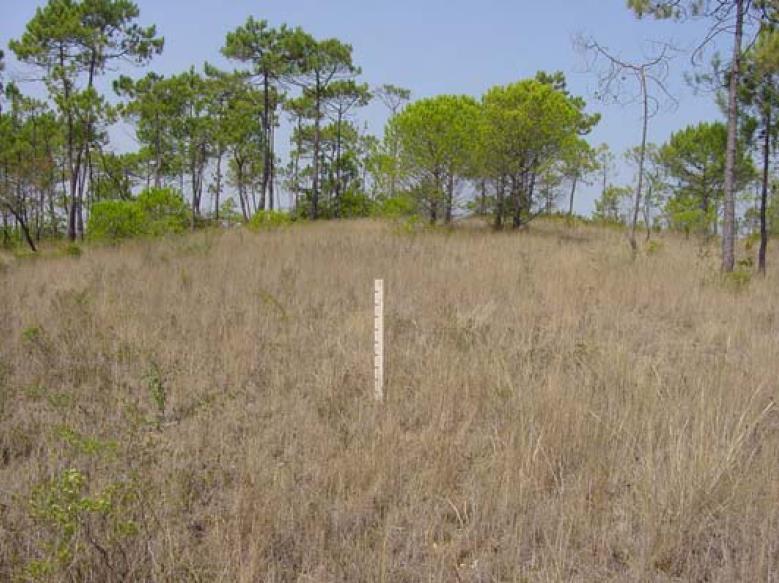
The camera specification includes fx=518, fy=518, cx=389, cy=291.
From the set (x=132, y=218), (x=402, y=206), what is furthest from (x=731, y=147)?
(x=132, y=218)

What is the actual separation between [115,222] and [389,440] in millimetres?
13802

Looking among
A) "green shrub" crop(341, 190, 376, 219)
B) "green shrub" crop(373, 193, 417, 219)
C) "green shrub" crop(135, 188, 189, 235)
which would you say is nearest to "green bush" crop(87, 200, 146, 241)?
"green shrub" crop(135, 188, 189, 235)

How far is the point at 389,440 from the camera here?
3.12m

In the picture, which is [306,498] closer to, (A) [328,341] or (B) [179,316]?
(A) [328,341]

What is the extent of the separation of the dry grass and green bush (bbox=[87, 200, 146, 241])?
822 cm

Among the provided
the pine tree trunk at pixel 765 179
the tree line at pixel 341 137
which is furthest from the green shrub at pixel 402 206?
the pine tree trunk at pixel 765 179

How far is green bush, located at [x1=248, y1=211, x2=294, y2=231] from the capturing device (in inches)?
696

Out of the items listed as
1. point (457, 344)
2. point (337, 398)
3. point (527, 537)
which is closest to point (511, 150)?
point (457, 344)

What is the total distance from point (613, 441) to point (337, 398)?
1.89 m

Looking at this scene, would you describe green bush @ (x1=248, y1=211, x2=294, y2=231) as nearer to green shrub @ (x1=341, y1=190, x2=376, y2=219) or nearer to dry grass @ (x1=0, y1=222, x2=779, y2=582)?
dry grass @ (x1=0, y1=222, x2=779, y2=582)

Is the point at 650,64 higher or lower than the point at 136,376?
higher

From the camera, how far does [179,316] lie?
19.6ft

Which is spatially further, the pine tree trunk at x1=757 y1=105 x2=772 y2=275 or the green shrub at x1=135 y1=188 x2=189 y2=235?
the green shrub at x1=135 y1=188 x2=189 y2=235

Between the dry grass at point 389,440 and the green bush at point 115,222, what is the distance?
27.0 feet
